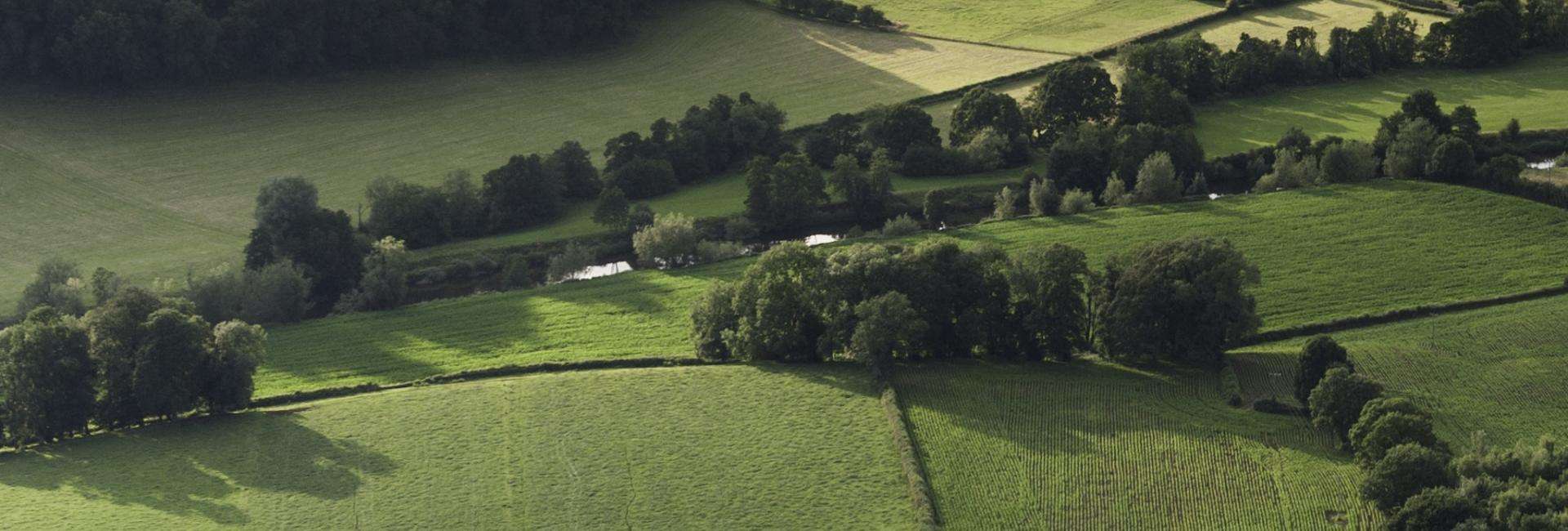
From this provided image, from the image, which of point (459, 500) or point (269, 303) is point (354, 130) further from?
point (459, 500)

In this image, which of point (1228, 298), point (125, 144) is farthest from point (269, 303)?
point (1228, 298)

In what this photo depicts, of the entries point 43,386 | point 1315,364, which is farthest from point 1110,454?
point 43,386

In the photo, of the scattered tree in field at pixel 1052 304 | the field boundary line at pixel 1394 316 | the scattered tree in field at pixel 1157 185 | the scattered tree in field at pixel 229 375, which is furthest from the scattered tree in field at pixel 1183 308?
the scattered tree in field at pixel 229 375

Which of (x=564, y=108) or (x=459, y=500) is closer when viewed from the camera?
(x=459, y=500)

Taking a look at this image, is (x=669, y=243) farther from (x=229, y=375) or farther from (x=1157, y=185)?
(x=1157, y=185)

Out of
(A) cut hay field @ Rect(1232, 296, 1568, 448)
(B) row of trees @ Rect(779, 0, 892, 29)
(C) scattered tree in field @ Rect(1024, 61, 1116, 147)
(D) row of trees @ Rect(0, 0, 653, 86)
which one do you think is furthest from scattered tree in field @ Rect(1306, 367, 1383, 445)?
(D) row of trees @ Rect(0, 0, 653, 86)
